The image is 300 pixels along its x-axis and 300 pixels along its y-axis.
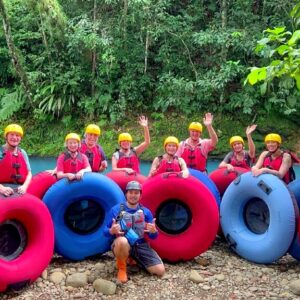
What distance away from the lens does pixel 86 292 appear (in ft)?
12.5

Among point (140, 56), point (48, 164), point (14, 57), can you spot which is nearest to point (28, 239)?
point (48, 164)

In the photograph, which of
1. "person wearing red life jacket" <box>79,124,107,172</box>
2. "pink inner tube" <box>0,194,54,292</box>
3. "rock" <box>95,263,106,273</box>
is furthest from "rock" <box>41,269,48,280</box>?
"person wearing red life jacket" <box>79,124,107,172</box>

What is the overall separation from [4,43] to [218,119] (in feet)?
23.8

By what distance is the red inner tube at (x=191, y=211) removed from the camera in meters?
4.46

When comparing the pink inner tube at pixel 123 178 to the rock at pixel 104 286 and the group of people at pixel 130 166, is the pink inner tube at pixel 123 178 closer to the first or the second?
the group of people at pixel 130 166

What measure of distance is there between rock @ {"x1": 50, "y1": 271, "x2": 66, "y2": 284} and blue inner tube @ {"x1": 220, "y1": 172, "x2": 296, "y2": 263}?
6.25ft

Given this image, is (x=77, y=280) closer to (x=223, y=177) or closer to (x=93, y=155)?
(x=93, y=155)

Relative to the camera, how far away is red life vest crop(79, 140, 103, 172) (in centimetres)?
519

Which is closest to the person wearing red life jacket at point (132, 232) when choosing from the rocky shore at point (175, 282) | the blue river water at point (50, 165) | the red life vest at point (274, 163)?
the rocky shore at point (175, 282)

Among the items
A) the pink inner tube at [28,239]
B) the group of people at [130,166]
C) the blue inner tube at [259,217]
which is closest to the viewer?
the pink inner tube at [28,239]

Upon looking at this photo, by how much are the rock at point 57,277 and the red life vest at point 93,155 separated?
1.47 meters

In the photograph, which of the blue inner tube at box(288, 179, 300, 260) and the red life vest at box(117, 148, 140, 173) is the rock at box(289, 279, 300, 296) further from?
the red life vest at box(117, 148, 140, 173)

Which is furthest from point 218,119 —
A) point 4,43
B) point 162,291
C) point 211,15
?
point 162,291

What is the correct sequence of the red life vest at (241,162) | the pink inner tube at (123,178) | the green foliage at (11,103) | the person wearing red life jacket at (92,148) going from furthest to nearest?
the green foliage at (11,103) → the red life vest at (241,162) → the person wearing red life jacket at (92,148) → the pink inner tube at (123,178)
